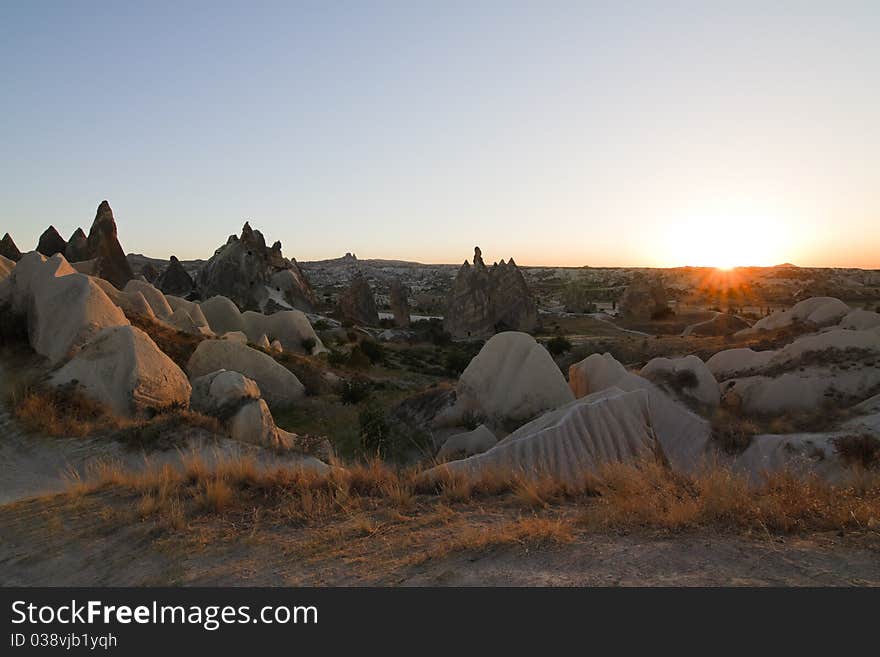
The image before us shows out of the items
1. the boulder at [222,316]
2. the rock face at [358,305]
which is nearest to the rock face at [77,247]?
the boulder at [222,316]

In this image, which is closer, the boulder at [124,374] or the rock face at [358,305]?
the boulder at [124,374]

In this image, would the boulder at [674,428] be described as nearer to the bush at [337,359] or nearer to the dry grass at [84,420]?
the dry grass at [84,420]

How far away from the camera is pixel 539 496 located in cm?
583

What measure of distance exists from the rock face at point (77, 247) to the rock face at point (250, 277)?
11023 mm

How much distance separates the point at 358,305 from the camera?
5594 cm

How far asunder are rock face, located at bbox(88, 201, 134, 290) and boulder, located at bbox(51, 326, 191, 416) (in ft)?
102

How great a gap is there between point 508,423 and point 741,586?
13609 mm

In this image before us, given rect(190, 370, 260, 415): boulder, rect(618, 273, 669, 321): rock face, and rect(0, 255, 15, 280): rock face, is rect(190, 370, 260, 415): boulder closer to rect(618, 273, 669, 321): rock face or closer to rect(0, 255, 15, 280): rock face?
rect(0, 255, 15, 280): rock face

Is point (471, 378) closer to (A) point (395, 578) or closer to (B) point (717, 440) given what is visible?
(B) point (717, 440)

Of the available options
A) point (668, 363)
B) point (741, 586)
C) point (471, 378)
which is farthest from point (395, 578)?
point (668, 363)

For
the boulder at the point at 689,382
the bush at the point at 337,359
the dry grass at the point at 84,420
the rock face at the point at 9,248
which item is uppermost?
the rock face at the point at 9,248

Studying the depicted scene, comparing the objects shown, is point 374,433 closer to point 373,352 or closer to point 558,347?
point 373,352

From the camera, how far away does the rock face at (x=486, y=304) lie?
50.8 metres

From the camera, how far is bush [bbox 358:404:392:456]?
55.5 ft
